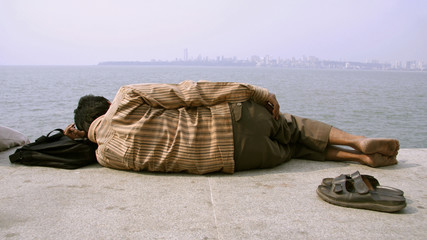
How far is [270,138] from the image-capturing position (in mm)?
4625

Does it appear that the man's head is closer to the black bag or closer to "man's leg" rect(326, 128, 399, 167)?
the black bag

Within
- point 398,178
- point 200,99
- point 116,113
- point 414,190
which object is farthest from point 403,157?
point 116,113

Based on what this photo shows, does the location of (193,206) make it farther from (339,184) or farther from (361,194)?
(361,194)

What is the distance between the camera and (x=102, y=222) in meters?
3.10

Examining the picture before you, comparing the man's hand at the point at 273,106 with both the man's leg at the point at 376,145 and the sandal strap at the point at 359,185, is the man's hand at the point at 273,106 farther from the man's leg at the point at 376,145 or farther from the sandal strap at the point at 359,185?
the sandal strap at the point at 359,185

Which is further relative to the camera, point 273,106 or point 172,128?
point 273,106

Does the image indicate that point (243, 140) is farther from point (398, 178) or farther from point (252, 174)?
point (398, 178)

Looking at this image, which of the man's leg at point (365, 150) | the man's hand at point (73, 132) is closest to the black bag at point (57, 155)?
the man's hand at point (73, 132)

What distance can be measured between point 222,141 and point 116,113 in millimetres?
1215

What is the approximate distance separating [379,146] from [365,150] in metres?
0.16

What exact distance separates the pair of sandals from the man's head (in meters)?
2.69

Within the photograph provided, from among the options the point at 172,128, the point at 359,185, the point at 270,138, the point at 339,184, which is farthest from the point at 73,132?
the point at 359,185

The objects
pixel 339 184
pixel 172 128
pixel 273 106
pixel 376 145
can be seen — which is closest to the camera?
pixel 339 184

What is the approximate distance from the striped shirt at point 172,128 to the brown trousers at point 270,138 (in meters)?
0.11
